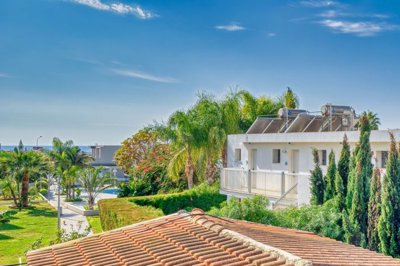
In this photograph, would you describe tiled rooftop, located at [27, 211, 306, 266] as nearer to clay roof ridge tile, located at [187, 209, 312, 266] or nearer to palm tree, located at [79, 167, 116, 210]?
clay roof ridge tile, located at [187, 209, 312, 266]

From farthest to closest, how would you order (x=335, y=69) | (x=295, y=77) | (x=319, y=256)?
(x=295, y=77)
(x=335, y=69)
(x=319, y=256)

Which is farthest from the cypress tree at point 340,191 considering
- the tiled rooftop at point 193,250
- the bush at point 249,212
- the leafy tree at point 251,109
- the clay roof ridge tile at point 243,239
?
the leafy tree at point 251,109

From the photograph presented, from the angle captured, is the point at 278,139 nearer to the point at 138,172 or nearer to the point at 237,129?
the point at 237,129

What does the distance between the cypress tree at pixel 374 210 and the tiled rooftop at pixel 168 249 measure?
685 cm

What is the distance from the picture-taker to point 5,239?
24109 millimetres

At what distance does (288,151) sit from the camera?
22734 mm

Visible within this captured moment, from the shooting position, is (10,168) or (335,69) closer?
(335,69)

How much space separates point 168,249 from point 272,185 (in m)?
14.0

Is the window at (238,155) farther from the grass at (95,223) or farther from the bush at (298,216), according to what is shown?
the bush at (298,216)

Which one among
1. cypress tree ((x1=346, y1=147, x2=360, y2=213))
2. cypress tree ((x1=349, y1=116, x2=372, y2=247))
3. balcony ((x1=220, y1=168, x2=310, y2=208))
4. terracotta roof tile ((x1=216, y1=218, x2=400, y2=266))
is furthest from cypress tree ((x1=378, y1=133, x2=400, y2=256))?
terracotta roof tile ((x1=216, y1=218, x2=400, y2=266))

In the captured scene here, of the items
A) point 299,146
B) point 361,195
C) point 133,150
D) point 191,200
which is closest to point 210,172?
point 191,200

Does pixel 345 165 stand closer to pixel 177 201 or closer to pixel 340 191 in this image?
pixel 340 191

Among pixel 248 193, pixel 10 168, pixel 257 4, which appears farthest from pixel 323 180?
pixel 10 168

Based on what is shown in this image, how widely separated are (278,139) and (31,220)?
2012 centimetres
